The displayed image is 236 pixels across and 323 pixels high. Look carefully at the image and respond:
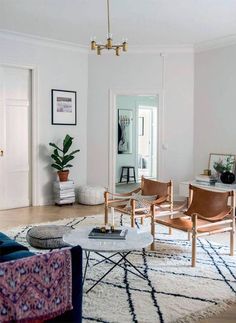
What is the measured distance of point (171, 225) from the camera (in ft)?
13.6

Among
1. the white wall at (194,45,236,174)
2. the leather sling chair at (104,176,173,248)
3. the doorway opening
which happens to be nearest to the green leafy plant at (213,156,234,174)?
the white wall at (194,45,236,174)

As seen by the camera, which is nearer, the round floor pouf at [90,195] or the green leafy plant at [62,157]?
the green leafy plant at [62,157]

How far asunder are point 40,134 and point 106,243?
154 inches

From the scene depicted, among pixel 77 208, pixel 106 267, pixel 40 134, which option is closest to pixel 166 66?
pixel 40 134

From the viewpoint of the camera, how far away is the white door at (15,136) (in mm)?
6348

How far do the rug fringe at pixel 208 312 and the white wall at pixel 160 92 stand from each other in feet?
14.1

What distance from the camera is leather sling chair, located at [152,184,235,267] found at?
398cm

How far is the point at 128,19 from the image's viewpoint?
551 centimetres

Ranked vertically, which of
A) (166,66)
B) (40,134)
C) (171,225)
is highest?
(166,66)

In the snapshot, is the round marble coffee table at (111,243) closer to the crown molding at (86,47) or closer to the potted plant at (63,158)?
the potted plant at (63,158)

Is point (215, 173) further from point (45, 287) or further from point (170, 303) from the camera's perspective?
point (45, 287)

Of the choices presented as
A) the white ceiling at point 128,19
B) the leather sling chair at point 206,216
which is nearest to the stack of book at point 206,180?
the leather sling chair at point 206,216

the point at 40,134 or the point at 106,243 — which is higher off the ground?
the point at 40,134

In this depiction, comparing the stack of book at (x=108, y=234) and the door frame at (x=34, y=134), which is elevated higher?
the door frame at (x=34, y=134)
